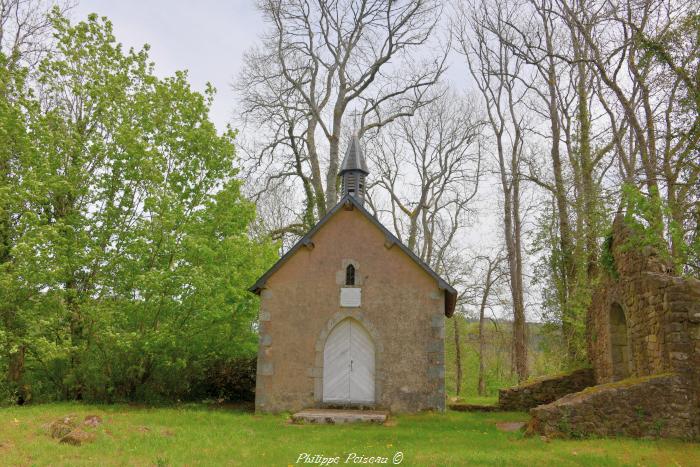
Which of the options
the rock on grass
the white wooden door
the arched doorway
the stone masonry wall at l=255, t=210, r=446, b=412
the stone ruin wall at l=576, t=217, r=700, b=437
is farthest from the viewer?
the white wooden door

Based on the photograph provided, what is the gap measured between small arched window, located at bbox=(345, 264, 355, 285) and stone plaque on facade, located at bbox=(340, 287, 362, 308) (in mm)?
198

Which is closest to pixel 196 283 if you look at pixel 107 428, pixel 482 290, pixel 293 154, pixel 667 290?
pixel 107 428

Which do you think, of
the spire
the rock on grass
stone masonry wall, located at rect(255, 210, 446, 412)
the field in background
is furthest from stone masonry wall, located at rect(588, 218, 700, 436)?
the field in background

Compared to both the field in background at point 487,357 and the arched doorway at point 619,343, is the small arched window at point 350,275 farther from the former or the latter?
the field in background at point 487,357

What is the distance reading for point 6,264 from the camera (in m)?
13.5

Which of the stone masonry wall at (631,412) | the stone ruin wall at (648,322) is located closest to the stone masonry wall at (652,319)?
the stone ruin wall at (648,322)

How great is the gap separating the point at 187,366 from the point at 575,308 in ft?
37.1

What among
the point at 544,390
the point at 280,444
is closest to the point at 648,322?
the point at 544,390

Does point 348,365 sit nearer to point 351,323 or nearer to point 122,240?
point 351,323

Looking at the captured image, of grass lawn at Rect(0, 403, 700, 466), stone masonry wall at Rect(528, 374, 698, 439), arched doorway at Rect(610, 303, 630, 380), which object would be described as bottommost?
grass lawn at Rect(0, 403, 700, 466)

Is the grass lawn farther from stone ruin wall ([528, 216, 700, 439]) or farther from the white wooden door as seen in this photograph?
the white wooden door

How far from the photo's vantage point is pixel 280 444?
10289 mm

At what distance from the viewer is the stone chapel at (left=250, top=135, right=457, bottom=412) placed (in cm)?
1441

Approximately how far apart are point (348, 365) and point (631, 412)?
21.8ft
